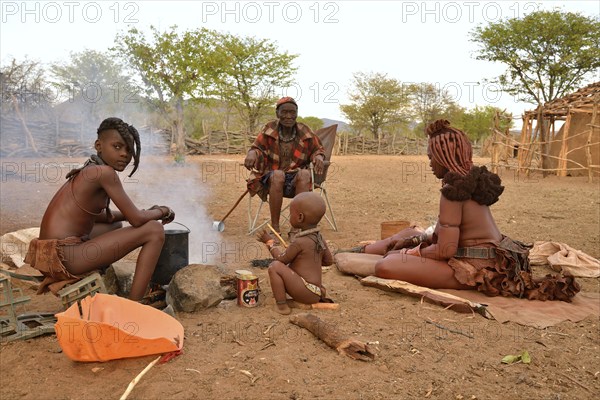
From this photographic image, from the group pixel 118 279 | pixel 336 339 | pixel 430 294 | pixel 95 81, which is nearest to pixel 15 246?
pixel 118 279

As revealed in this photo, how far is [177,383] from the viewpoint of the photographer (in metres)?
2.13

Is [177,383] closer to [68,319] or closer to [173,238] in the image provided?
[68,319]

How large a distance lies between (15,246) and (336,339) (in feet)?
11.1

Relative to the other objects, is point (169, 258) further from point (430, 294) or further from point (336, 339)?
point (430, 294)

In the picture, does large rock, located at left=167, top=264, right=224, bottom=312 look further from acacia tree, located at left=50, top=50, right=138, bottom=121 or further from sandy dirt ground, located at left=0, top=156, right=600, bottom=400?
acacia tree, located at left=50, top=50, right=138, bottom=121

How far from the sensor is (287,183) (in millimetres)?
5500

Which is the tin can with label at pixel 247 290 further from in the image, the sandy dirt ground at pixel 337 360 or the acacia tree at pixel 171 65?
the acacia tree at pixel 171 65

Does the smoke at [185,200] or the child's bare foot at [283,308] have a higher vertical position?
the smoke at [185,200]

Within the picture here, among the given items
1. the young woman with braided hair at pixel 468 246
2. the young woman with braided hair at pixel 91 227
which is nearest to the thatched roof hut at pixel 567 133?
the young woman with braided hair at pixel 468 246

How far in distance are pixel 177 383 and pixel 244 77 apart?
29404mm

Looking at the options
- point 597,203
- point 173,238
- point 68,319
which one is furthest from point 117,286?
point 597,203

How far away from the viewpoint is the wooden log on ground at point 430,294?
10.8 ft

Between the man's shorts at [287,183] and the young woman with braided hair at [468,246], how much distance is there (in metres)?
2.02

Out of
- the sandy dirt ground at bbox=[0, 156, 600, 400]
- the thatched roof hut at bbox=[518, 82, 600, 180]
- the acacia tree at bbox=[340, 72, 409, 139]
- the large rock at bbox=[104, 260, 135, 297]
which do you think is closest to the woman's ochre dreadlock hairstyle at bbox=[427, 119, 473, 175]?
the sandy dirt ground at bbox=[0, 156, 600, 400]
